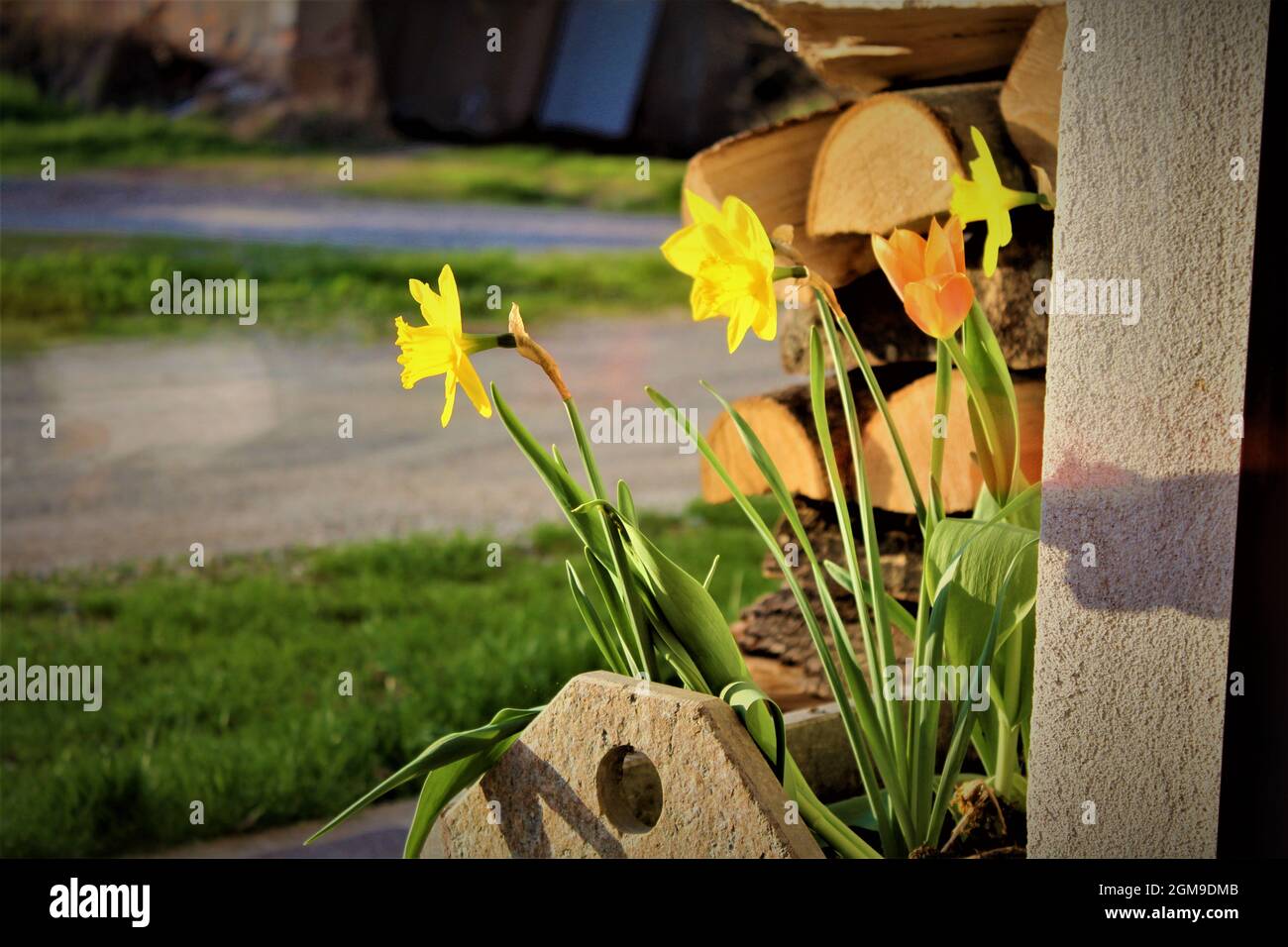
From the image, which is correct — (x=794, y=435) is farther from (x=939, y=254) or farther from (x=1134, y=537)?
(x=1134, y=537)

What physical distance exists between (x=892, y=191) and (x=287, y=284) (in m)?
4.21

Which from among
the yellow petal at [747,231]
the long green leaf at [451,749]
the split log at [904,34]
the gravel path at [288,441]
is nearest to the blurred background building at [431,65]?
the gravel path at [288,441]

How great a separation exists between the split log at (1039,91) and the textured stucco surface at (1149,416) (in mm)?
275

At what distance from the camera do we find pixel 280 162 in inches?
245

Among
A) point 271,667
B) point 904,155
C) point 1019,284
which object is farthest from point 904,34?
point 271,667

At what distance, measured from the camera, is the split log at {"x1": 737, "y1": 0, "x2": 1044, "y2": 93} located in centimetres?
154

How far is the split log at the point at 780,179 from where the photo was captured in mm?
1722

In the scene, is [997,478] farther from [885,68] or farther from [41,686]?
[41,686]

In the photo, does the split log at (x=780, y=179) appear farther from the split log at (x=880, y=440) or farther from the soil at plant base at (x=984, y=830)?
the soil at plant base at (x=984, y=830)

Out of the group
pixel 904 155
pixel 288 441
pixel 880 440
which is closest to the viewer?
pixel 904 155

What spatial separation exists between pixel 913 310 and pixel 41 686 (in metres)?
2.19

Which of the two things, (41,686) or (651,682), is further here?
(41,686)

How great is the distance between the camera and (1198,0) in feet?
3.76
